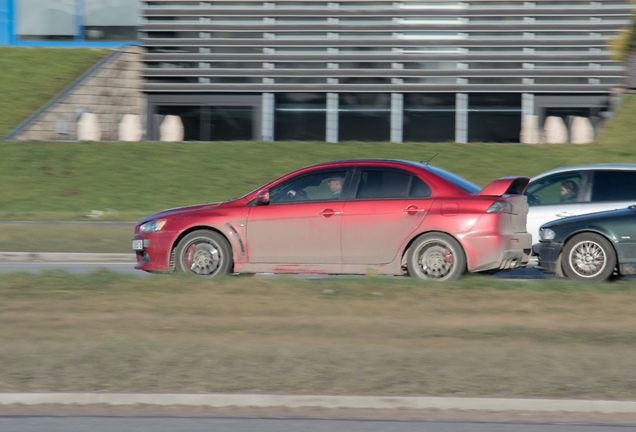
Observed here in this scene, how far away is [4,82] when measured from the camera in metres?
31.4

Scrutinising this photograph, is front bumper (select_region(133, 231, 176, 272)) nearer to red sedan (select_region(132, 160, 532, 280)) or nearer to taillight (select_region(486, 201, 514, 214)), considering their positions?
red sedan (select_region(132, 160, 532, 280))

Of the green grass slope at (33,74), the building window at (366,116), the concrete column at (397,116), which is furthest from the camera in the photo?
the building window at (366,116)

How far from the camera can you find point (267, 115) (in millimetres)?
32469

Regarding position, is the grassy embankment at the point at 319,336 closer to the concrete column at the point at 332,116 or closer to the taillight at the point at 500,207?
the taillight at the point at 500,207

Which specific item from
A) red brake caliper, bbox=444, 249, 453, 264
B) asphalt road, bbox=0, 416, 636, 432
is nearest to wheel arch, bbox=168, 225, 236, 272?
red brake caliper, bbox=444, 249, 453, 264

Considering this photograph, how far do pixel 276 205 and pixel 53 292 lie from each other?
2.69 m

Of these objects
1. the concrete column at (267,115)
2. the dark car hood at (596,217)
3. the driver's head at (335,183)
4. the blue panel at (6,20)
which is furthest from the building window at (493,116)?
the driver's head at (335,183)

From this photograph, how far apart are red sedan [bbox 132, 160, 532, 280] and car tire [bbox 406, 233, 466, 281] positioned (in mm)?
11

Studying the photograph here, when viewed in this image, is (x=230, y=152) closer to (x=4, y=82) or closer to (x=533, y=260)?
(x=4, y=82)

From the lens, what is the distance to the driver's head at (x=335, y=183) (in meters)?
10.1

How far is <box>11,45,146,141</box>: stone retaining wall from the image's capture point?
2762cm

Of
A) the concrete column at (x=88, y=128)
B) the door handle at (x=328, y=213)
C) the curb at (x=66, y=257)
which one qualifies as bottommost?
the curb at (x=66, y=257)

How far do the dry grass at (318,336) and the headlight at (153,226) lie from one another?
0.70 meters

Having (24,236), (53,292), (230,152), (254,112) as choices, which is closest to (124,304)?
(53,292)
